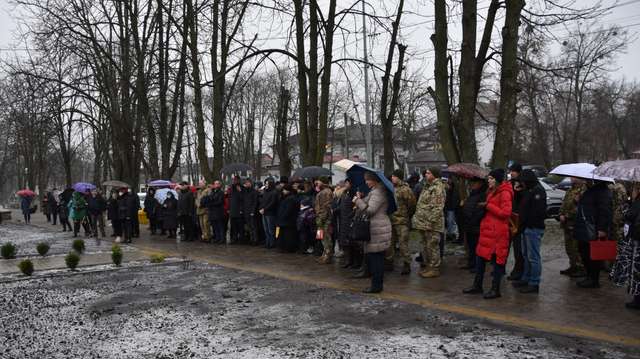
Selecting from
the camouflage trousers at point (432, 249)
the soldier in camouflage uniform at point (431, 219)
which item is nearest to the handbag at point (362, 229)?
the soldier in camouflage uniform at point (431, 219)

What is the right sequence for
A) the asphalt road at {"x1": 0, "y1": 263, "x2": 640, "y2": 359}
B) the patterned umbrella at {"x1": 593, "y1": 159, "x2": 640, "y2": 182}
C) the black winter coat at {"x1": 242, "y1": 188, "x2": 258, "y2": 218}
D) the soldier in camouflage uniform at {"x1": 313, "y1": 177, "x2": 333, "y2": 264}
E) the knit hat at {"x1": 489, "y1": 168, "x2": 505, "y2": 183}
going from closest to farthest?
the asphalt road at {"x1": 0, "y1": 263, "x2": 640, "y2": 359} < the patterned umbrella at {"x1": 593, "y1": 159, "x2": 640, "y2": 182} < the knit hat at {"x1": 489, "y1": 168, "x2": 505, "y2": 183} < the soldier in camouflage uniform at {"x1": 313, "y1": 177, "x2": 333, "y2": 264} < the black winter coat at {"x1": 242, "y1": 188, "x2": 258, "y2": 218}

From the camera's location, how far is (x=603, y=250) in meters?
7.43

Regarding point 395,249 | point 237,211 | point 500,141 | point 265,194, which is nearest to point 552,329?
point 395,249

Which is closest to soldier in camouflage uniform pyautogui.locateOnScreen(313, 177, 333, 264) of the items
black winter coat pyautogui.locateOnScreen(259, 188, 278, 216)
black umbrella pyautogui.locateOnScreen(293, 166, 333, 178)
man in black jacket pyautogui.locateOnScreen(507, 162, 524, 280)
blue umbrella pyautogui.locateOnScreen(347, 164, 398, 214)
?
blue umbrella pyautogui.locateOnScreen(347, 164, 398, 214)

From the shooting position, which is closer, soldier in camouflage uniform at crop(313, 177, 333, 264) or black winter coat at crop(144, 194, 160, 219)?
A: soldier in camouflage uniform at crop(313, 177, 333, 264)

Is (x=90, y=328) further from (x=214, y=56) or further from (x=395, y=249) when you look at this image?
(x=214, y=56)

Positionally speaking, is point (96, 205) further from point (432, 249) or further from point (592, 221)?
point (592, 221)

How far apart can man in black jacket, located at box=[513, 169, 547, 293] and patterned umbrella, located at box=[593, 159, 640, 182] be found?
1.05 meters

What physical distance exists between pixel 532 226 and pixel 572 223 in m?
1.30

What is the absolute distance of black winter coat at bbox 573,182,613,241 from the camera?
7.66 metres

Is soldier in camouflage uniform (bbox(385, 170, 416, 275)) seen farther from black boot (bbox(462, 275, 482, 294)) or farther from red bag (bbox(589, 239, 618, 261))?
red bag (bbox(589, 239, 618, 261))

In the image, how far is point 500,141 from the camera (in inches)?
461

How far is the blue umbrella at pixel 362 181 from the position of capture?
7.94 m

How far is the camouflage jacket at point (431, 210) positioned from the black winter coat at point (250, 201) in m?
5.75
